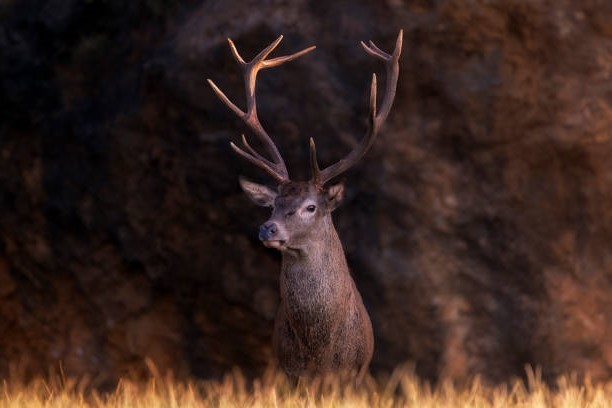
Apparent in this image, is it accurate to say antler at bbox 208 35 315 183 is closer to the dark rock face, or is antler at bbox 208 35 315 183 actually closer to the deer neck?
the deer neck

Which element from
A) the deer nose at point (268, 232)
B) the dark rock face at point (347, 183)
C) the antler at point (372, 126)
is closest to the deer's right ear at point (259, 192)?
the antler at point (372, 126)

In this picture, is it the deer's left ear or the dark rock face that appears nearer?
the deer's left ear

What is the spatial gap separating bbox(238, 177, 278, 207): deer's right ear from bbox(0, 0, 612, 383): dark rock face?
29.3 inches

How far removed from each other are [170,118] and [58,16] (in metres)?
1.50

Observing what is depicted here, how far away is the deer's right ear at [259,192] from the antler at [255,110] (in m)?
0.11

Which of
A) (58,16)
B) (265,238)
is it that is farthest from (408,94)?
(58,16)

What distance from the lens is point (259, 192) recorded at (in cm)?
816

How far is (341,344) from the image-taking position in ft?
26.2

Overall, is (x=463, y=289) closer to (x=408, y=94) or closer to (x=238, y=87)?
(x=408, y=94)

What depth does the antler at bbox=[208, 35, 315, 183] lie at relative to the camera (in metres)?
8.03

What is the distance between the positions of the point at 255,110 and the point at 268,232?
3.31ft

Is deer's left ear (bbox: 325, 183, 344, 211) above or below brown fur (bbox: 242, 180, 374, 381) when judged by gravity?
above

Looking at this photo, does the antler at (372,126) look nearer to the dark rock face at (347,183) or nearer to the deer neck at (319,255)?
the deer neck at (319,255)

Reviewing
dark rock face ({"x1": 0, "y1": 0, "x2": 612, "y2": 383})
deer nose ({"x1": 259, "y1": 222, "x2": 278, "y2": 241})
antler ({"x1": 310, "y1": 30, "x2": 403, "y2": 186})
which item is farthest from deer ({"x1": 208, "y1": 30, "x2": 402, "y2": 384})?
dark rock face ({"x1": 0, "y1": 0, "x2": 612, "y2": 383})
